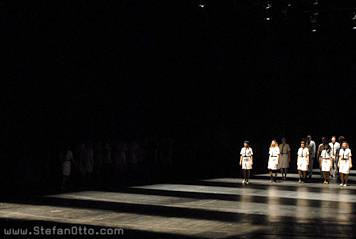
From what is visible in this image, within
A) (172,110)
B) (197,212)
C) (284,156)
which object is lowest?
(197,212)

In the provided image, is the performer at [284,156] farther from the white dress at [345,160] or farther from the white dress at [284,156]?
the white dress at [345,160]

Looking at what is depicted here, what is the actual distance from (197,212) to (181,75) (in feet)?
70.9

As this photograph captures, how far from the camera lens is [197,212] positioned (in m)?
12.8

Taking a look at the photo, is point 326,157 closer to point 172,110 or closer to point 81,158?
point 81,158

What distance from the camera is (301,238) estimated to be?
9.38 meters

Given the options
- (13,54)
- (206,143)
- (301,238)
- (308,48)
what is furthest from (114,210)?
(308,48)

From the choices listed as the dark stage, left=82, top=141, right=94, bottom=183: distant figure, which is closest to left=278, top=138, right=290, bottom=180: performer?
the dark stage

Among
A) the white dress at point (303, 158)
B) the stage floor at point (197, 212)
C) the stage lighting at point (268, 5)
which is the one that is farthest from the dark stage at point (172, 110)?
the white dress at point (303, 158)

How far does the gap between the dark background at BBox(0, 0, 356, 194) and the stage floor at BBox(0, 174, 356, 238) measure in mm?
8219

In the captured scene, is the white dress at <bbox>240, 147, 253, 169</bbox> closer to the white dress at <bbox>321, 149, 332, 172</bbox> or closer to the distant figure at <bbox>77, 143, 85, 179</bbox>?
the white dress at <bbox>321, 149, 332, 172</bbox>

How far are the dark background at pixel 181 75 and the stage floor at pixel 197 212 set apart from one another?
822cm

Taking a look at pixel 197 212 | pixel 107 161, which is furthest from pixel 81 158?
pixel 197 212

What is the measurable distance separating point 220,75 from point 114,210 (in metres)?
22.7

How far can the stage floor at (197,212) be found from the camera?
33.2ft
